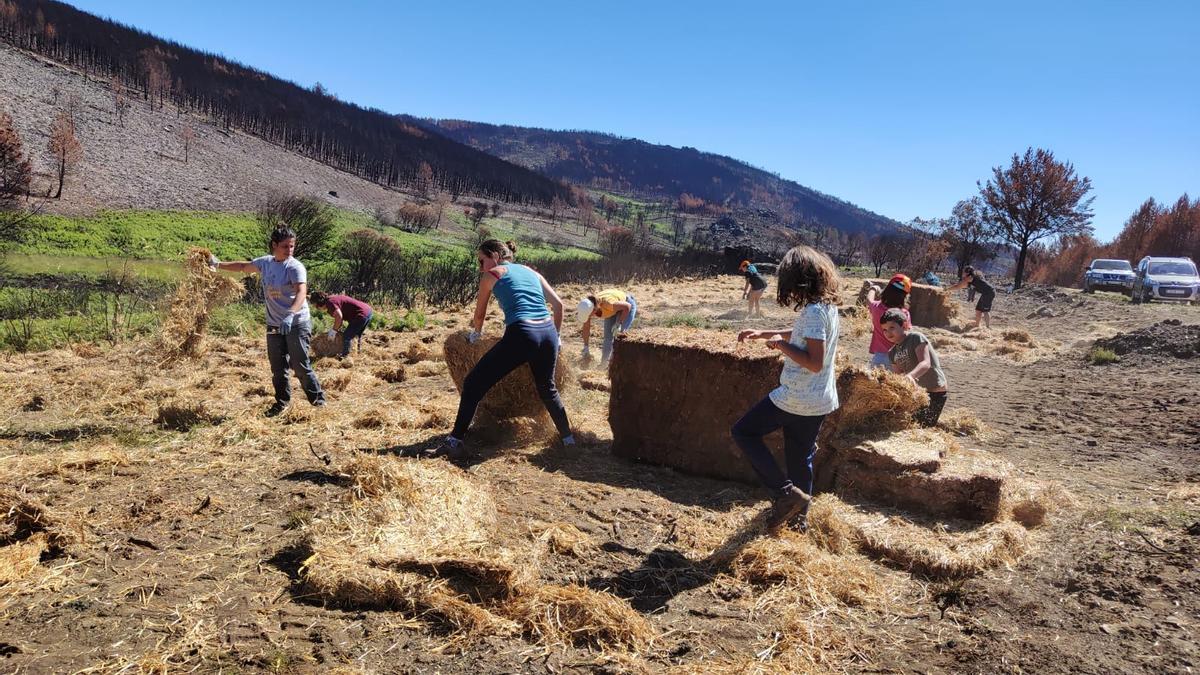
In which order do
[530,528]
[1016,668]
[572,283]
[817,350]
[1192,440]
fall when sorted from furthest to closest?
[572,283]
[1192,440]
[530,528]
[817,350]
[1016,668]

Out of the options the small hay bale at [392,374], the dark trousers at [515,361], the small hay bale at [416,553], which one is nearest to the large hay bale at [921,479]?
the dark trousers at [515,361]

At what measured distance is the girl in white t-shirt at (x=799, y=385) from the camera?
3.56 metres

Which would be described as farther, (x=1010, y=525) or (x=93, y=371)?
(x=93, y=371)

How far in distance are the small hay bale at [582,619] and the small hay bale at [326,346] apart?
7841 mm

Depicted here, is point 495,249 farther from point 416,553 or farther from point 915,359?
point 915,359

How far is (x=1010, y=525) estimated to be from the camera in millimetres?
4355

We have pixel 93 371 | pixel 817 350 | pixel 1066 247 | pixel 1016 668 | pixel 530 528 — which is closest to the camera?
pixel 1016 668

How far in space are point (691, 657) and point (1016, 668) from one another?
1.42 m

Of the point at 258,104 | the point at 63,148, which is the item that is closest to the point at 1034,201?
the point at 63,148

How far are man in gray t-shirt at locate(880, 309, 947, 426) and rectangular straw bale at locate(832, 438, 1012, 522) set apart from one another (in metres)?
1.27

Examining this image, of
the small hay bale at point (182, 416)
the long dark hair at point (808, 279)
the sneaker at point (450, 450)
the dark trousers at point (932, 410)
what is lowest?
the small hay bale at point (182, 416)

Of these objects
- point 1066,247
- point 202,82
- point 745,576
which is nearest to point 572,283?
point 745,576

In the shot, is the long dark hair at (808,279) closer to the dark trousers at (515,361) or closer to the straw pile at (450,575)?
the straw pile at (450,575)

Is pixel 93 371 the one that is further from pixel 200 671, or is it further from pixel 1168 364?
pixel 1168 364
